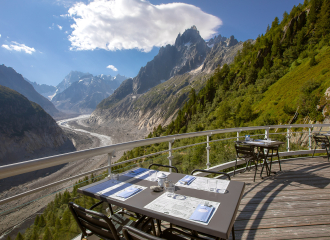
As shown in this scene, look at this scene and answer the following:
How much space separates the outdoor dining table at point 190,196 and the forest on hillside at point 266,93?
56 cm

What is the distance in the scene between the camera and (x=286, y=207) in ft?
9.37

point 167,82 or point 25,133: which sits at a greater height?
point 167,82

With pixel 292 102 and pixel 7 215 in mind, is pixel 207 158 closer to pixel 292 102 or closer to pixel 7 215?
pixel 7 215

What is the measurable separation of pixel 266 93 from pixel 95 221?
37.4m

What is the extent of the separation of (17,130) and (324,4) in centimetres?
10445

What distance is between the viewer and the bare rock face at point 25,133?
66688 millimetres

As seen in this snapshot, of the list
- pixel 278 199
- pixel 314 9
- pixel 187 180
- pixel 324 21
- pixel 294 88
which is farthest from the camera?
pixel 314 9

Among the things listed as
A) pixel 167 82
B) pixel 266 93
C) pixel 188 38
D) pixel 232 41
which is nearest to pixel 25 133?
pixel 266 93

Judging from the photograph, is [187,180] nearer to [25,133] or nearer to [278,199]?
[278,199]

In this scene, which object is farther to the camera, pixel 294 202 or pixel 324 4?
pixel 324 4

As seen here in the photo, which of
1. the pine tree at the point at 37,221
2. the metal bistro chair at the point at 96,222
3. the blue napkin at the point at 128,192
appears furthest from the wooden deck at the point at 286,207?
the pine tree at the point at 37,221

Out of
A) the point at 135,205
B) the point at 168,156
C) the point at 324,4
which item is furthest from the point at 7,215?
the point at 324,4

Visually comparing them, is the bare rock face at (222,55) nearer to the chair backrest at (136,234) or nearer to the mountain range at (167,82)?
the mountain range at (167,82)

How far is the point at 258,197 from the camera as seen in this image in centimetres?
324
